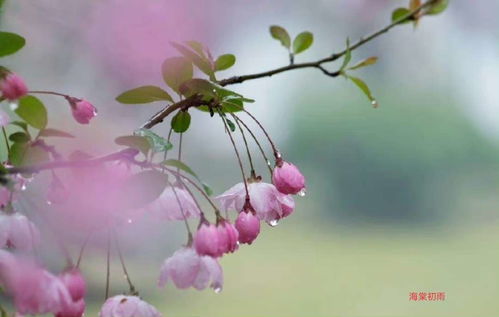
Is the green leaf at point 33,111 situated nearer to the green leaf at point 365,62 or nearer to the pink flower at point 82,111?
the pink flower at point 82,111

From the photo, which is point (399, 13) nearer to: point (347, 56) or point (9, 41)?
point (347, 56)

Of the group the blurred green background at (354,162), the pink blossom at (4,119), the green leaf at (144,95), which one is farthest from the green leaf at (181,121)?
the blurred green background at (354,162)

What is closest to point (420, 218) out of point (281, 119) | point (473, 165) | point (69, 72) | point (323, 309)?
point (473, 165)

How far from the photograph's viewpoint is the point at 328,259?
5.45m

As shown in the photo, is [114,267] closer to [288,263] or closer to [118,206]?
[288,263]

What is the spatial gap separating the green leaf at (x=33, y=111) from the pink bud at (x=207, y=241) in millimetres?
151

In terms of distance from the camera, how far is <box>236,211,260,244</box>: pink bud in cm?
59

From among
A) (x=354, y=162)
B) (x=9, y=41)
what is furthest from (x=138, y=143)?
(x=354, y=162)

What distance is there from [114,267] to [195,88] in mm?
4545

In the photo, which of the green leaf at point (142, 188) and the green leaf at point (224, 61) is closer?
the green leaf at point (142, 188)

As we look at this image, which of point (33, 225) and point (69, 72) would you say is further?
point (69, 72)

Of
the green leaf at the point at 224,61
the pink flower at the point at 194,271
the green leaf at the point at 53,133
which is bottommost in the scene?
the pink flower at the point at 194,271

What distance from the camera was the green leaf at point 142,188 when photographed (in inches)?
18.9

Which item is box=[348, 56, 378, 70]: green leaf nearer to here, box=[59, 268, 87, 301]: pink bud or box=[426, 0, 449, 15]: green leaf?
box=[426, 0, 449, 15]: green leaf
